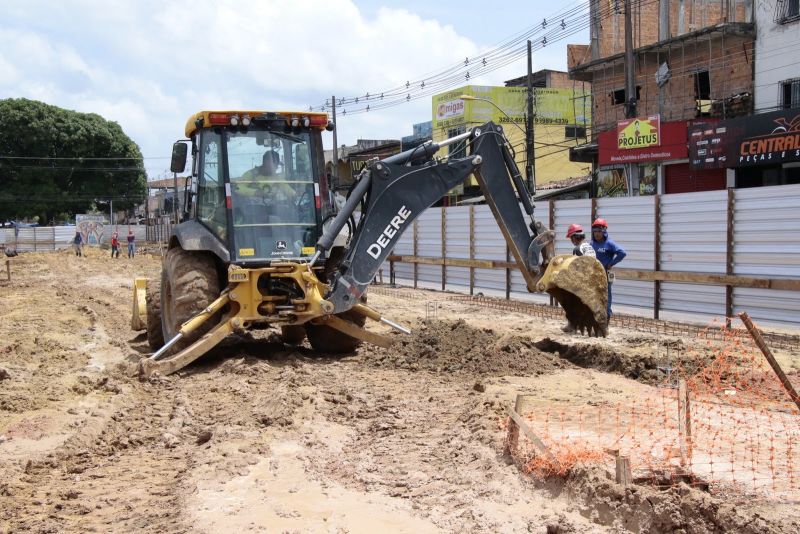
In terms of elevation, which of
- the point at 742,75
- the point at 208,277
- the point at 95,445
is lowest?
the point at 95,445

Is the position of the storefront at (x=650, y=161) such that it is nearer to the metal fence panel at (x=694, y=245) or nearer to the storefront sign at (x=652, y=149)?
the storefront sign at (x=652, y=149)

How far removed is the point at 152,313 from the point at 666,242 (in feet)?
27.6

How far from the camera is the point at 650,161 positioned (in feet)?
86.4

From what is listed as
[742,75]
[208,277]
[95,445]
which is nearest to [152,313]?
[208,277]

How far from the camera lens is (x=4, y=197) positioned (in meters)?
50.4

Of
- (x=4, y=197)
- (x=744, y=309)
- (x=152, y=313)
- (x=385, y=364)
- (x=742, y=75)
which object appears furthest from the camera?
(x=4, y=197)

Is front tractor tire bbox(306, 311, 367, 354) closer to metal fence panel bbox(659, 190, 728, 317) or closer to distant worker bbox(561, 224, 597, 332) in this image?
distant worker bbox(561, 224, 597, 332)

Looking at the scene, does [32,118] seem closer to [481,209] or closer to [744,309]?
[481,209]

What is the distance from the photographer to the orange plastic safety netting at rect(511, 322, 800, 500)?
4.82m

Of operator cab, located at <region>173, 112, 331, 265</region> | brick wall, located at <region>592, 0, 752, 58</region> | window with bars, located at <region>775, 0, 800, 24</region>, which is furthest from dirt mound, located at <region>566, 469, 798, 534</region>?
brick wall, located at <region>592, 0, 752, 58</region>

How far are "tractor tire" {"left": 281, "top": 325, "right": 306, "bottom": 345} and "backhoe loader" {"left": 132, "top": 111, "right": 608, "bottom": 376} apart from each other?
91 cm

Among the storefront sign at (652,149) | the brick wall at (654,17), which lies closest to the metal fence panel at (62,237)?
the brick wall at (654,17)

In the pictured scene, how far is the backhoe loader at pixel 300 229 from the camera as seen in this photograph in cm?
930

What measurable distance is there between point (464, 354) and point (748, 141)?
1607 cm
